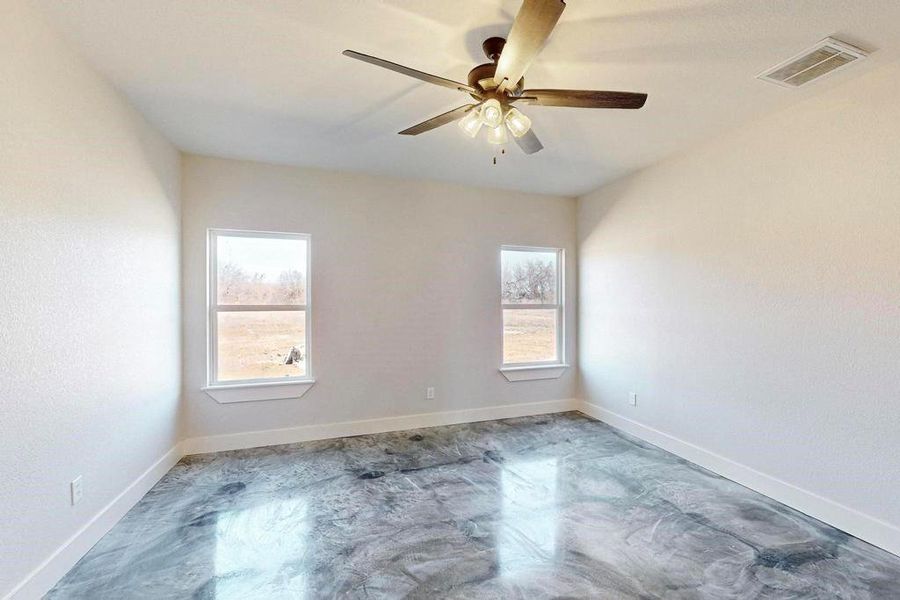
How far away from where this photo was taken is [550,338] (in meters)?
4.70

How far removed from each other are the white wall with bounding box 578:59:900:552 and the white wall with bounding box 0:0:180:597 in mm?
4067

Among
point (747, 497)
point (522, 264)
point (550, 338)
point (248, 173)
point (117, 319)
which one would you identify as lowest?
point (747, 497)

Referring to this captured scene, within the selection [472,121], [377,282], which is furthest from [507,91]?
[377,282]

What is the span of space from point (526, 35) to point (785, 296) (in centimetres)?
244

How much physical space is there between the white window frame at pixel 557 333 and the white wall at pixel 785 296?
2.99 ft

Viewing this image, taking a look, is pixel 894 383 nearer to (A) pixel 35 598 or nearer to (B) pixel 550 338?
(B) pixel 550 338

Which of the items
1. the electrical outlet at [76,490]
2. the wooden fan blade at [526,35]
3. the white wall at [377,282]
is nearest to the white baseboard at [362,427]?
the white wall at [377,282]

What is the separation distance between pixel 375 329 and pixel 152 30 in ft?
8.78

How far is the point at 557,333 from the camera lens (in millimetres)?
4727

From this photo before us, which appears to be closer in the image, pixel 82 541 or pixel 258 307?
pixel 82 541

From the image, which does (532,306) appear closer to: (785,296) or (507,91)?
(785,296)

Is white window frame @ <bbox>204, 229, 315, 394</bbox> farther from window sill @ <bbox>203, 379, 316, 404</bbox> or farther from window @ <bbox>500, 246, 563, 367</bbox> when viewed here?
window @ <bbox>500, 246, 563, 367</bbox>

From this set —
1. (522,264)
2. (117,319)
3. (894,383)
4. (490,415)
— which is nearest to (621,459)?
(490,415)

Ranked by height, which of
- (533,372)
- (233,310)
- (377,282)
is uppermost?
(377,282)
